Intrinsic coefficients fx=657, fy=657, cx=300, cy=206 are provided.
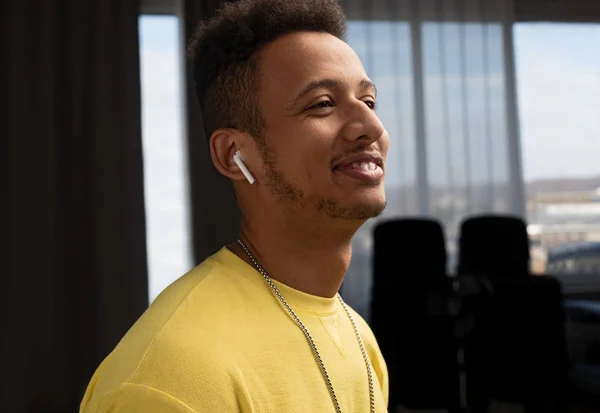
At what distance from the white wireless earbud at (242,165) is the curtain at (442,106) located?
3221 millimetres

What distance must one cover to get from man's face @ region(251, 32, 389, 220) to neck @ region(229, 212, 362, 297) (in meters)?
0.04

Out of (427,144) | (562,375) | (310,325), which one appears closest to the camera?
(310,325)

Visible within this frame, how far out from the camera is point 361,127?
874mm

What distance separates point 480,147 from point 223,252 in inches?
137

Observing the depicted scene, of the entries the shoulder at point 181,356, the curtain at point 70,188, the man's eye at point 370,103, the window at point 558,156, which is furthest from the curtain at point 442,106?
the shoulder at point 181,356

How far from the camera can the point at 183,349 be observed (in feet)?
2.48

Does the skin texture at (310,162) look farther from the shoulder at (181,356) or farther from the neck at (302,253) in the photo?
the shoulder at (181,356)

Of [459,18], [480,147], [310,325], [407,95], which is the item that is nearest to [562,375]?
[480,147]

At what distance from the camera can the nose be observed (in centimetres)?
87

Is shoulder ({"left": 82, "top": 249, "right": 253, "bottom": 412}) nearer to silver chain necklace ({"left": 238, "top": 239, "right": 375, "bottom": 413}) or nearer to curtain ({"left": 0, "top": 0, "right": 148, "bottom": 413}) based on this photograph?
silver chain necklace ({"left": 238, "top": 239, "right": 375, "bottom": 413})

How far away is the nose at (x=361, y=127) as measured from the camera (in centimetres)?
87

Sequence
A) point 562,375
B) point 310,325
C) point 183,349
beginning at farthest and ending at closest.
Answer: point 562,375 < point 310,325 < point 183,349

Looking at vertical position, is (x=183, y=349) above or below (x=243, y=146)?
below

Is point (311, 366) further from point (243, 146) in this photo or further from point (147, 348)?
point (243, 146)
